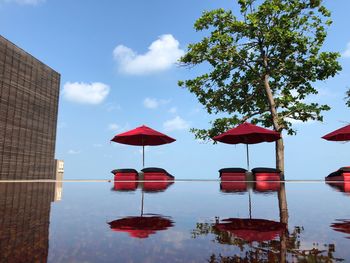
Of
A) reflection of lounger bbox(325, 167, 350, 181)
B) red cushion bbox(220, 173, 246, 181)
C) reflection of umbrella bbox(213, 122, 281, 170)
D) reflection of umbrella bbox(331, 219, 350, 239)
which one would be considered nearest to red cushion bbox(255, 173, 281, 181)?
red cushion bbox(220, 173, 246, 181)

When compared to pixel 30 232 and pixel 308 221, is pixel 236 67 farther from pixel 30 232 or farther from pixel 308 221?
pixel 30 232

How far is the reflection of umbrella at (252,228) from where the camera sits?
2.06 metres

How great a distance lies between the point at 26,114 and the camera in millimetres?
21438

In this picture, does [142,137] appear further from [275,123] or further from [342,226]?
[342,226]

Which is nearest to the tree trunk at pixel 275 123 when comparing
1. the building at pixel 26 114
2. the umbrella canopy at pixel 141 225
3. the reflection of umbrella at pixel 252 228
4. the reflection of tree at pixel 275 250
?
the reflection of umbrella at pixel 252 228

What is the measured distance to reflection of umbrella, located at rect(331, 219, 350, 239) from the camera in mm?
2461

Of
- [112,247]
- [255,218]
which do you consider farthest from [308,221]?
[112,247]

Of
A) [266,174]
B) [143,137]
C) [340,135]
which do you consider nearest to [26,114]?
[143,137]

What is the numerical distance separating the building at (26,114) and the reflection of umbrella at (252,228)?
64.6 feet

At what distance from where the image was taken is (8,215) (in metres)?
3.09

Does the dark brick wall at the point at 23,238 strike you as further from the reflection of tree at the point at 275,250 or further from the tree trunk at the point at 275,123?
the tree trunk at the point at 275,123

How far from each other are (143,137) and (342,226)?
12744 millimetres

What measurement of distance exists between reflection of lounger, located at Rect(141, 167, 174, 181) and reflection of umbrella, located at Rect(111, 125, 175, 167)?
36.8 inches

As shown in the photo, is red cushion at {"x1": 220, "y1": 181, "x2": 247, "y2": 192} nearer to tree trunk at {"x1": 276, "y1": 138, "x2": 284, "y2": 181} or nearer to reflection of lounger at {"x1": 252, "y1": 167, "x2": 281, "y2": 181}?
reflection of lounger at {"x1": 252, "y1": 167, "x2": 281, "y2": 181}
